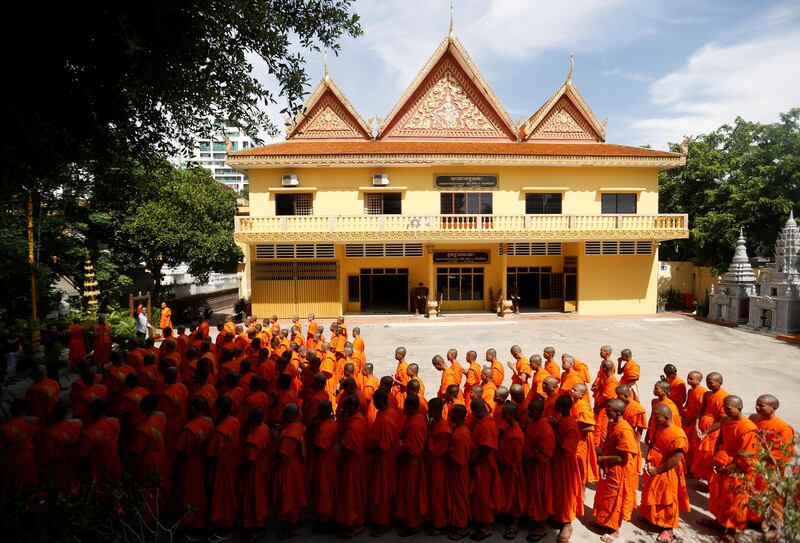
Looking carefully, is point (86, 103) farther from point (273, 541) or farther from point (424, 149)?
point (424, 149)

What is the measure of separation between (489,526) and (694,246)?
2263 cm

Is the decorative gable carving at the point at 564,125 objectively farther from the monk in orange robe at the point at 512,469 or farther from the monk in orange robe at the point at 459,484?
the monk in orange robe at the point at 459,484

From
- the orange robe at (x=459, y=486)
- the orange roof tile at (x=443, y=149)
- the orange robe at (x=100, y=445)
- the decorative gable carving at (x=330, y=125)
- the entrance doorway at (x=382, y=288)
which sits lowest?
the orange robe at (x=459, y=486)

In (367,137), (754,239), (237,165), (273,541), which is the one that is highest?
(367,137)

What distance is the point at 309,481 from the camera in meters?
5.49

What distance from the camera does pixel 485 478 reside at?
4.62 metres

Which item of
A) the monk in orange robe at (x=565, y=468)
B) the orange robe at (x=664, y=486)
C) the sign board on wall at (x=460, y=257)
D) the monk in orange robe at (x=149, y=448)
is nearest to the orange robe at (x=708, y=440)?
the orange robe at (x=664, y=486)

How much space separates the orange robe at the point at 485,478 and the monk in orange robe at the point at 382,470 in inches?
34.3

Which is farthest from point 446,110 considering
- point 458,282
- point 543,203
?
point 458,282

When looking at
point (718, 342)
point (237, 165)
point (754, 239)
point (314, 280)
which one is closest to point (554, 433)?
point (718, 342)

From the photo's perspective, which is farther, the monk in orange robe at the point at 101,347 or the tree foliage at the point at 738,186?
the tree foliage at the point at 738,186

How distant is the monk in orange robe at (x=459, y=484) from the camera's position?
4551 mm

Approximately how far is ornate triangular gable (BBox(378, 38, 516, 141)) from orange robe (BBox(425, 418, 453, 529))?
18.3 meters

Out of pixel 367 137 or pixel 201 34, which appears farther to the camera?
pixel 367 137
